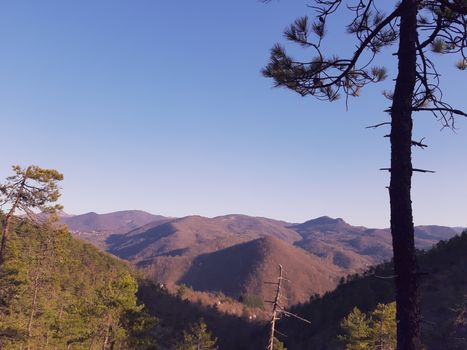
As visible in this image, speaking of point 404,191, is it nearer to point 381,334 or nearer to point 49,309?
point 381,334

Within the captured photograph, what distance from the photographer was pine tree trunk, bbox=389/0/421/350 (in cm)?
504

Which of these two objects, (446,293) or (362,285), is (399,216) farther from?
(362,285)

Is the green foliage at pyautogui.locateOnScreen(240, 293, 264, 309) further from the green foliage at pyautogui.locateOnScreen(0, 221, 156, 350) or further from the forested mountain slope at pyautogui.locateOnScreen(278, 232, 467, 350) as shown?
the green foliage at pyautogui.locateOnScreen(0, 221, 156, 350)

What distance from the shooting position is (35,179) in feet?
59.2

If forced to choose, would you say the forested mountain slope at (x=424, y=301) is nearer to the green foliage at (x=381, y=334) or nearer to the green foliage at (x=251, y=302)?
the green foliage at (x=381, y=334)

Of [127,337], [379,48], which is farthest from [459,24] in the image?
[127,337]

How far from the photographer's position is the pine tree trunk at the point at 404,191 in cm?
504

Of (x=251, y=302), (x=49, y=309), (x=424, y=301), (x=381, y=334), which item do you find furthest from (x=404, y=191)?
(x=251, y=302)

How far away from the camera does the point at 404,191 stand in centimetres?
538

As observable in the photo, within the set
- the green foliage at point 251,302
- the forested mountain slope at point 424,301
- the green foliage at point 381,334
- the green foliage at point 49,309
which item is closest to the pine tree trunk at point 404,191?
the green foliage at point 49,309

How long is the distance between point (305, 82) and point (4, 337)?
64.8ft

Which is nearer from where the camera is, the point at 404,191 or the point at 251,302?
the point at 404,191

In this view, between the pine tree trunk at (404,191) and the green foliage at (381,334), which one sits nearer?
the pine tree trunk at (404,191)

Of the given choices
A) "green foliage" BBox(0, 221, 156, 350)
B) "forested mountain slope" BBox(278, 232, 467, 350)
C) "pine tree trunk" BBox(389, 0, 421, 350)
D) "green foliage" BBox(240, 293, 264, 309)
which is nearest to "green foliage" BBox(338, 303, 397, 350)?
"forested mountain slope" BBox(278, 232, 467, 350)
